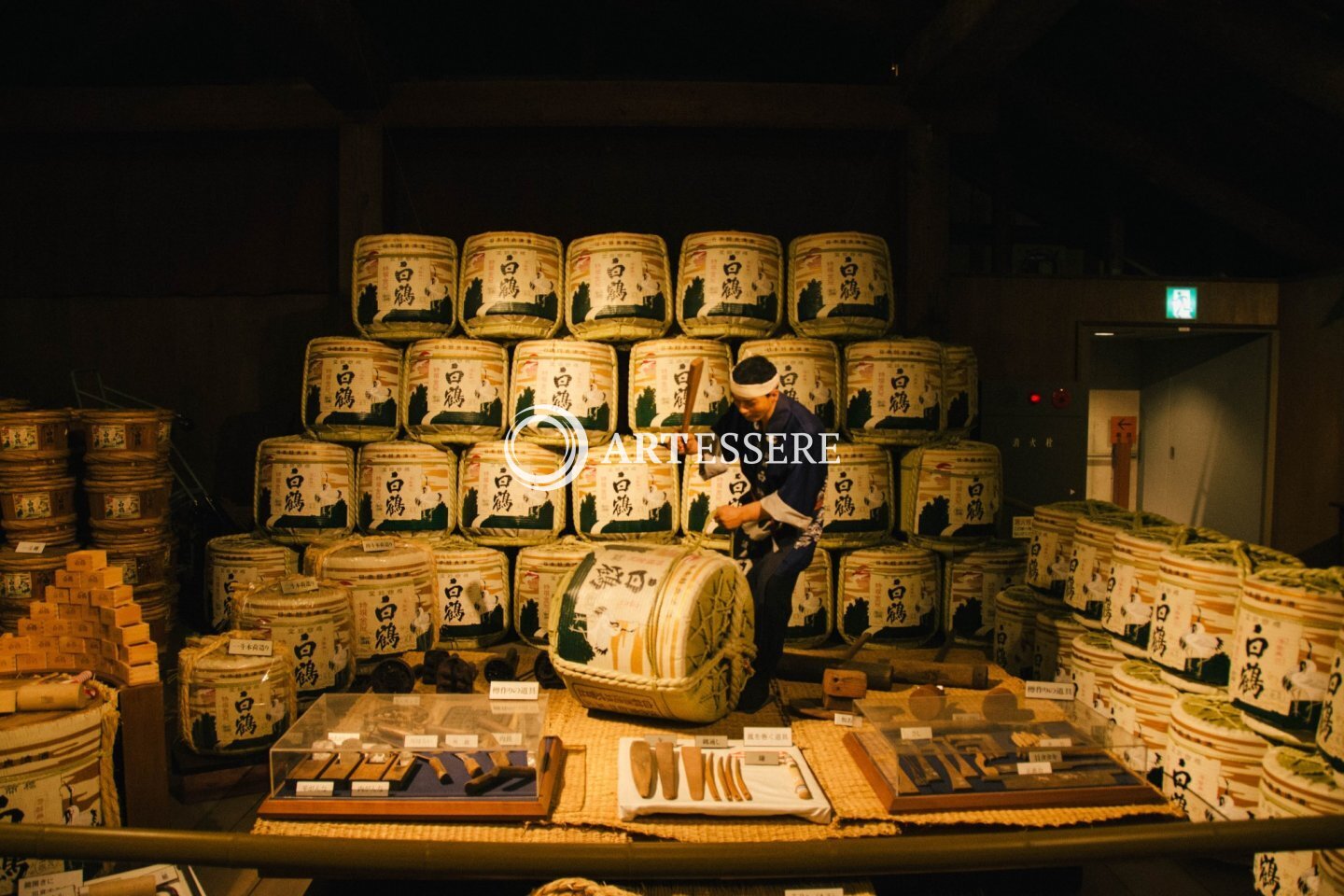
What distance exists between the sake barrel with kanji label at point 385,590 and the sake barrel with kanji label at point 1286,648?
4024 mm

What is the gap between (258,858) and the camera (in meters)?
1.72

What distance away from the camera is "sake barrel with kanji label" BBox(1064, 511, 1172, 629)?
4004 mm

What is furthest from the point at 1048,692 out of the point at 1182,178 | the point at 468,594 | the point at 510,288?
the point at 1182,178

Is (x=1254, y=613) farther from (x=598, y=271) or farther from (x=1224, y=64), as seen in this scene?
(x=1224, y=64)

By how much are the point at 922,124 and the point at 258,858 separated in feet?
21.4

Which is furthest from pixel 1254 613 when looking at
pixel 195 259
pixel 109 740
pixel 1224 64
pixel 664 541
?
pixel 195 259

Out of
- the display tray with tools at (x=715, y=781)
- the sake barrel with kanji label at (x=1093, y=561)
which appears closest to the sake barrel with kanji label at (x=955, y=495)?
the sake barrel with kanji label at (x=1093, y=561)

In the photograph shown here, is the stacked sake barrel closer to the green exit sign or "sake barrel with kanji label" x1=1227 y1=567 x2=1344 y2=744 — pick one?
"sake barrel with kanji label" x1=1227 y1=567 x2=1344 y2=744

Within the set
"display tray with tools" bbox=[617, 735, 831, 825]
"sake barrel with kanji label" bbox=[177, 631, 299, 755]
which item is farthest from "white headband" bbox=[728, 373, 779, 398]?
"sake barrel with kanji label" bbox=[177, 631, 299, 755]

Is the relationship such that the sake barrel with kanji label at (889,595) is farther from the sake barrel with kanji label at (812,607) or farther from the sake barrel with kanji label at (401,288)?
the sake barrel with kanji label at (401,288)

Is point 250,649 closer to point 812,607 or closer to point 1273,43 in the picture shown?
point 812,607

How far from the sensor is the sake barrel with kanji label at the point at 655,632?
10.9 ft

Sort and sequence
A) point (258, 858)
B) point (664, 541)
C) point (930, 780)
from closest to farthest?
point (258, 858), point (930, 780), point (664, 541)

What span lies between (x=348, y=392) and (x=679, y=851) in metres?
4.24
